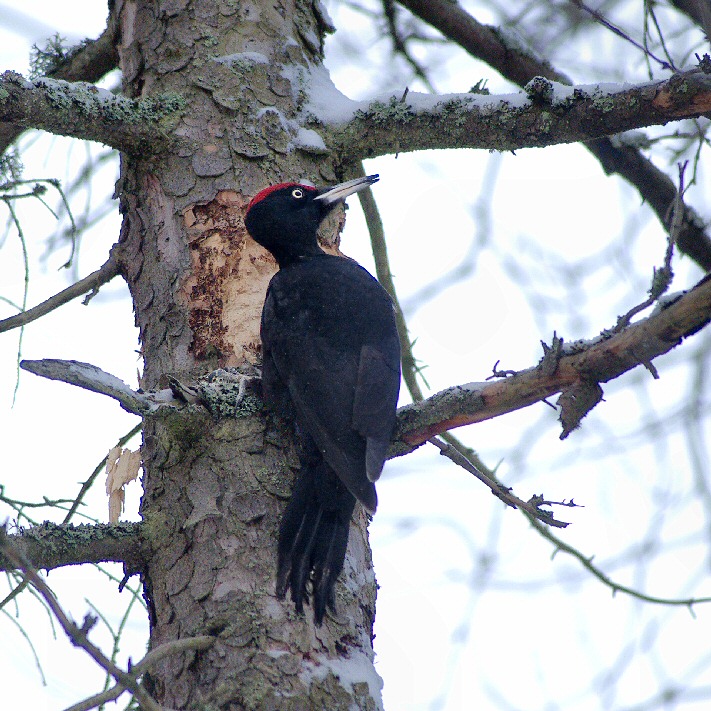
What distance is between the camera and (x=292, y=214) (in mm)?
3086

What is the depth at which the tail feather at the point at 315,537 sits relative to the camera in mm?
2273

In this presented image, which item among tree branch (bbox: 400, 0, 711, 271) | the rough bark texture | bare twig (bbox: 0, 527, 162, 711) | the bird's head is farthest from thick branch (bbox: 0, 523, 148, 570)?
tree branch (bbox: 400, 0, 711, 271)

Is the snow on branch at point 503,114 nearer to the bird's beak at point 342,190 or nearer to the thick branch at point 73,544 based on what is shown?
the bird's beak at point 342,190

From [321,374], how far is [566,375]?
88 cm

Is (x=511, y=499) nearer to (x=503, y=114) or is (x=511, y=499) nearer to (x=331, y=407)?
(x=331, y=407)

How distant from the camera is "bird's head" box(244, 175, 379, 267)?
A: 299 centimetres

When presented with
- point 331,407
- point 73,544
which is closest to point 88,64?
point 331,407

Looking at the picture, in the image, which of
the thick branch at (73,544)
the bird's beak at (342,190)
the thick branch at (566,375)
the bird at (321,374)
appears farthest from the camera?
the bird's beak at (342,190)

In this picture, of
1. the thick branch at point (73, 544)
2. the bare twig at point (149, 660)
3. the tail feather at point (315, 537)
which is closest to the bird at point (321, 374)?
the tail feather at point (315, 537)

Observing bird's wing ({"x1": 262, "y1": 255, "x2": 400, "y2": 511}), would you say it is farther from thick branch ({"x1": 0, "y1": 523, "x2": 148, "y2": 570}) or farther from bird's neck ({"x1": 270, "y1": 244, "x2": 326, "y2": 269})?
thick branch ({"x1": 0, "y1": 523, "x2": 148, "y2": 570})

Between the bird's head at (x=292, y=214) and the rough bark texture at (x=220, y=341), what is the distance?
5 cm

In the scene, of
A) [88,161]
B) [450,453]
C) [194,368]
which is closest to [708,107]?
[450,453]

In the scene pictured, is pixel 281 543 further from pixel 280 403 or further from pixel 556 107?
pixel 556 107

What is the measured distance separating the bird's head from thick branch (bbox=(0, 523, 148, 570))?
110cm
